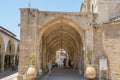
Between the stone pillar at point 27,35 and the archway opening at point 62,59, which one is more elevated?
the stone pillar at point 27,35

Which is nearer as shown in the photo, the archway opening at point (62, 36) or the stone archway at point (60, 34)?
the stone archway at point (60, 34)

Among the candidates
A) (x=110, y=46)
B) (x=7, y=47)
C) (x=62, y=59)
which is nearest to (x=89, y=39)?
(x=110, y=46)

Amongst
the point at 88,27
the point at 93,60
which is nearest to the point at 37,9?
the point at 88,27

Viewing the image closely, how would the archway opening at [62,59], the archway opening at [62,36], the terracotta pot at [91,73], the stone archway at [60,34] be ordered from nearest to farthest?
the terracotta pot at [91,73] < the stone archway at [60,34] < the archway opening at [62,36] < the archway opening at [62,59]

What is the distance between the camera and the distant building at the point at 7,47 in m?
28.5

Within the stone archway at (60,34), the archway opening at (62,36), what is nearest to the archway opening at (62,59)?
the archway opening at (62,36)

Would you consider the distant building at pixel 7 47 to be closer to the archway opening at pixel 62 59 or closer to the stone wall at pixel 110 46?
the archway opening at pixel 62 59

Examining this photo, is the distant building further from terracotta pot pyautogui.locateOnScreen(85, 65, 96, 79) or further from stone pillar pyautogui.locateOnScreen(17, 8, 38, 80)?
terracotta pot pyautogui.locateOnScreen(85, 65, 96, 79)

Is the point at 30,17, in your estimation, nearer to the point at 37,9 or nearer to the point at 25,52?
the point at 37,9

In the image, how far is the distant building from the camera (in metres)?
28.5

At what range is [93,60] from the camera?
17.2m

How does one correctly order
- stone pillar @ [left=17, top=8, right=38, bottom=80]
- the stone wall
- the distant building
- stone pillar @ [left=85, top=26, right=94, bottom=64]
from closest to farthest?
1. the stone wall
2. stone pillar @ [left=17, top=8, right=38, bottom=80]
3. stone pillar @ [left=85, top=26, right=94, bottom=64]
4. the distant building

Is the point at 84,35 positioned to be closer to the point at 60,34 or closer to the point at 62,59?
the point at 60,34

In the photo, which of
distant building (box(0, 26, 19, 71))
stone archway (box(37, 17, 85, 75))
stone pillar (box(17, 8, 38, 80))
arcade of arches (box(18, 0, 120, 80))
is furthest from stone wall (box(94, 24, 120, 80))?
distant building (box(0, 26, 19, 71))
